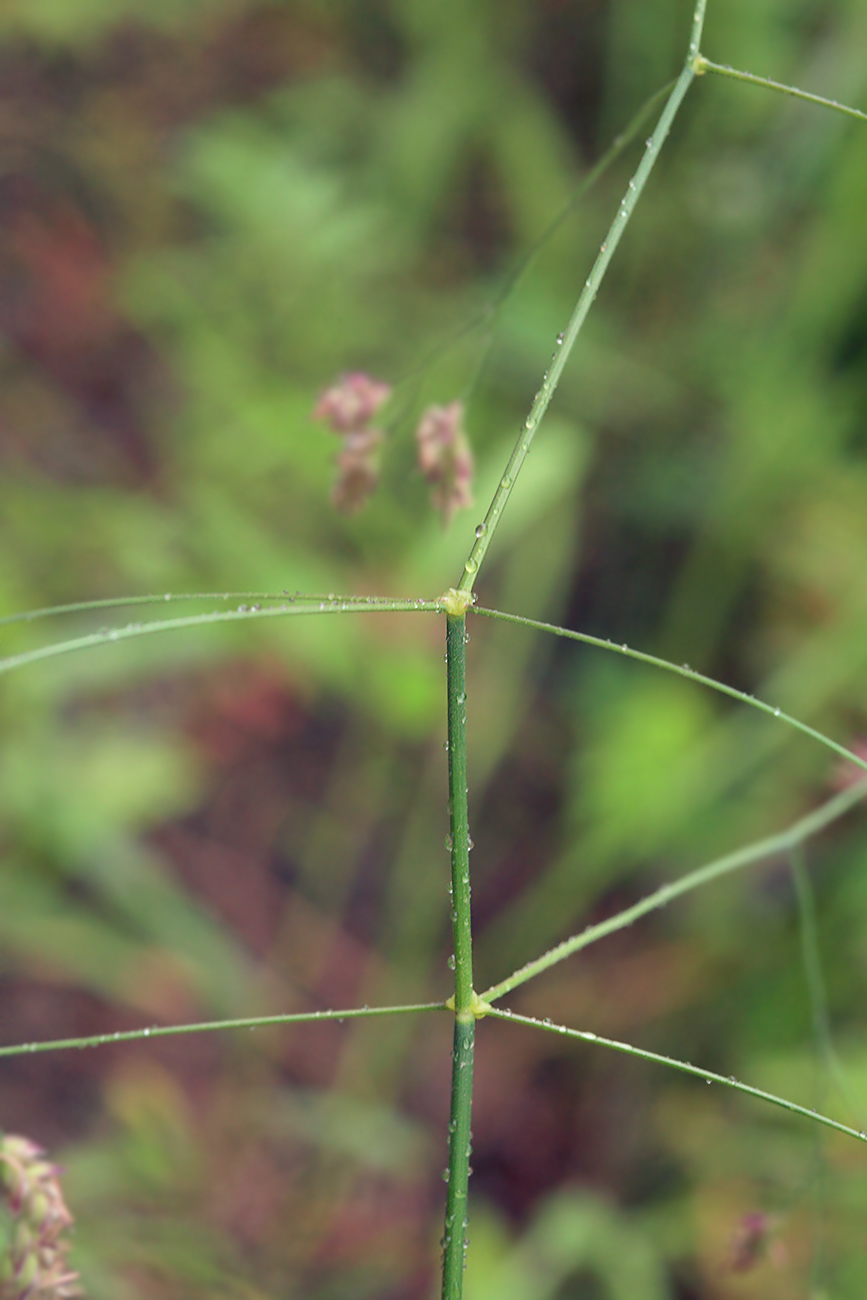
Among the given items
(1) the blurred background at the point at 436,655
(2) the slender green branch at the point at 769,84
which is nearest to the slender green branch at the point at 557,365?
(2) the slender green branch at the point at 769,84

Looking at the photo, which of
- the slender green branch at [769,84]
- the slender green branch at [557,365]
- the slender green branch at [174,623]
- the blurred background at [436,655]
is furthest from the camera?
the blurred background at [436,655]

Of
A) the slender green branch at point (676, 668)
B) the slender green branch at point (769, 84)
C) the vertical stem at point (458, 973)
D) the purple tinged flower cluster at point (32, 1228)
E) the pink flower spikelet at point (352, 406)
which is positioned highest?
the slender green branch at point (769, 84)

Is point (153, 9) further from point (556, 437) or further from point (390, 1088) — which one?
point (390, 1088)

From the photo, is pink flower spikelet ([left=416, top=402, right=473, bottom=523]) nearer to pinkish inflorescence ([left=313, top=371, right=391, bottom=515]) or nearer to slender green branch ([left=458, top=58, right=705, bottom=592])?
pinkish inflorescence ([left=313, top=371, right=391, bottom=515])

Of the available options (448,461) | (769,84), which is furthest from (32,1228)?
(769,84)

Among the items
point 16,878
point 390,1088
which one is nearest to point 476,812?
point 390,1088

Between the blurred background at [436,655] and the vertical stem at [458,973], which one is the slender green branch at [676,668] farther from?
the blurred background at [436,655]

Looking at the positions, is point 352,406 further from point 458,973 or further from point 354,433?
point 458,973

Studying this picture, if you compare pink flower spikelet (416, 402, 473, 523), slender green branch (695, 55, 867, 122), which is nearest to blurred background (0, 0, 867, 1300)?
pink flower spikelet (416, 402, 473, 523)
